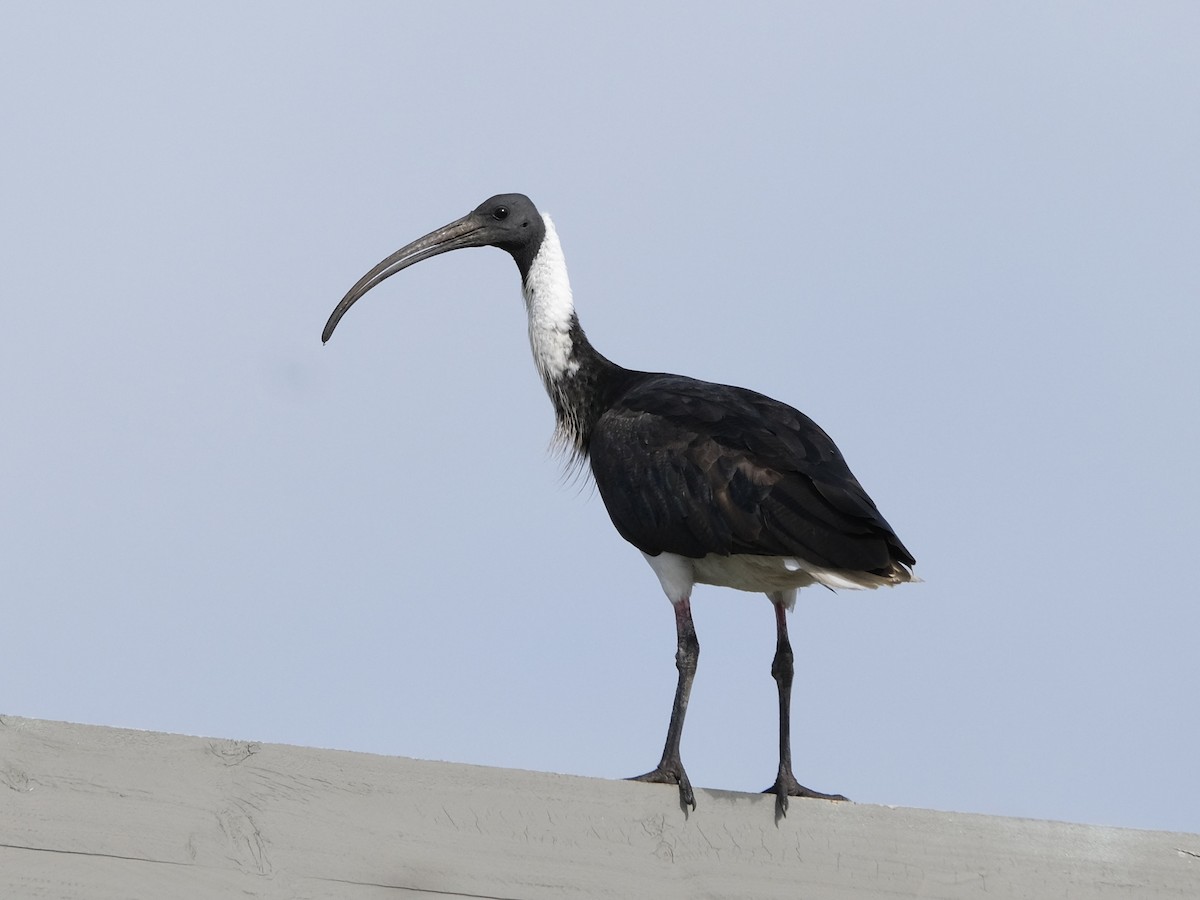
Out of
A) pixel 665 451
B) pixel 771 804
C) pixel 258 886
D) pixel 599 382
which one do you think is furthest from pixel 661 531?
pixel 258 886

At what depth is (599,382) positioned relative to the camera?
6.69m

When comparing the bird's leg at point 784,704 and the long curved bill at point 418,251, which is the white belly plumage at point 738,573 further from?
the long curved bill at point 418,251

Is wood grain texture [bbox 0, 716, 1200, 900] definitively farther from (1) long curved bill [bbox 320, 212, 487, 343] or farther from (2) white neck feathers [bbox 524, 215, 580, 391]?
(1) long curved bill [bbox 320, 212, 487, 343]

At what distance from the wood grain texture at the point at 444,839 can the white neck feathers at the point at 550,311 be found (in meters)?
3.41

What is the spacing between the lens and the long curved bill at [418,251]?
751 centimetres

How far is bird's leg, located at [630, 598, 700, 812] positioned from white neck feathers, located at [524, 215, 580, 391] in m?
1.61

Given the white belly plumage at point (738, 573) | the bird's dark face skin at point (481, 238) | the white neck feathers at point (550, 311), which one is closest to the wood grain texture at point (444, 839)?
the white belly plumage at point (738, 573)

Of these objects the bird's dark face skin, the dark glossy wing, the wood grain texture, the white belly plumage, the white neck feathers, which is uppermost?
the bird's dark face skin

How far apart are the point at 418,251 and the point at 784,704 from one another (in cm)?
330

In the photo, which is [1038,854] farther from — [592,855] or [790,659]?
[790,659]

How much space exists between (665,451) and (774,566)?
2.19 feet

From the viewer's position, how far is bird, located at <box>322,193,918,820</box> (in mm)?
4996

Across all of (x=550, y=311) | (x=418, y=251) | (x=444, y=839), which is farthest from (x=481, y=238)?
(x=444, y=839)

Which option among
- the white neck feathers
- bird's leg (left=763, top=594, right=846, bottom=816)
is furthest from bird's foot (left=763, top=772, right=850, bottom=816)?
the white neck feathers
